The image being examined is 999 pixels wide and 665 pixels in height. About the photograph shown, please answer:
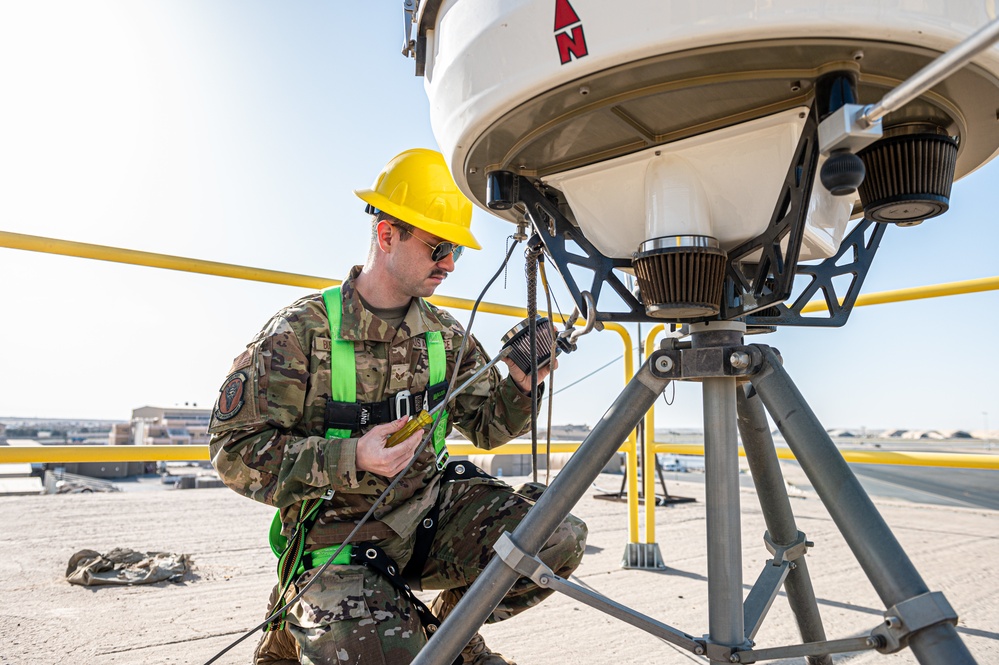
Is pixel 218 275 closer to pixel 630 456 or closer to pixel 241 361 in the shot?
pixel 241 361

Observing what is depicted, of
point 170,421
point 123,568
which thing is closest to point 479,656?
point 123,568

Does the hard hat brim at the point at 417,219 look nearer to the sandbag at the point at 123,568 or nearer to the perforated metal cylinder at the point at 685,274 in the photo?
the perforated metal cylinder at the point at 685,274

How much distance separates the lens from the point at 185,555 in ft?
8.85

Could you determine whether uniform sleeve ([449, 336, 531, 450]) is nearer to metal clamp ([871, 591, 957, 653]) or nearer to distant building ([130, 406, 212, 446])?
metal clamp ([871, 591, 957, 653])

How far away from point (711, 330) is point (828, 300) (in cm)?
31

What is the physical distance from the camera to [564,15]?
920 millimetres

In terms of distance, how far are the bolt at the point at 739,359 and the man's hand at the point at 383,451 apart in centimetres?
70

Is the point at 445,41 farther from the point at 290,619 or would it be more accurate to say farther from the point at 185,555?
the point at 185,555

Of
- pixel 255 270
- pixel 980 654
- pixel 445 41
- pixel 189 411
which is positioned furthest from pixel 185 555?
pixel 189 411

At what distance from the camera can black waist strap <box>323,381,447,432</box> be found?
162cm

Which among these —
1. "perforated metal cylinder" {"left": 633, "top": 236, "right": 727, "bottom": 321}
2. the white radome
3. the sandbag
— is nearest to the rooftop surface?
the sandbag

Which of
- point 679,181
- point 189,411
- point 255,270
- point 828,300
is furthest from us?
point 189,411

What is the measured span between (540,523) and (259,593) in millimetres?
1684

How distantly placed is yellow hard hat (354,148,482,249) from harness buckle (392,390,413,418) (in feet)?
1.50
